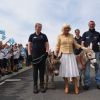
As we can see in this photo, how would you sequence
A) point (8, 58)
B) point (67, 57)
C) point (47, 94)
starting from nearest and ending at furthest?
1. point (47, 94)
2. point (67, 57)
3. point (8, 58)

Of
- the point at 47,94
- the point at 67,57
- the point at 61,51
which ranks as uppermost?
the point at 61,51

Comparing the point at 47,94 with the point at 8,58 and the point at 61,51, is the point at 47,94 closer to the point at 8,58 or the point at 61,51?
the point at 61,51

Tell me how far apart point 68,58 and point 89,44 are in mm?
1229

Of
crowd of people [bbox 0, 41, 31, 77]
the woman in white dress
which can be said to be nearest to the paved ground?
the woman in white dress

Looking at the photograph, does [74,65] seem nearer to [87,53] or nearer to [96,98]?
[87,53]

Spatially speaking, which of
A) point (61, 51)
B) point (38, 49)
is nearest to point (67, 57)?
point (61, 51)

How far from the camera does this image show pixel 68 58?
12.2 meters

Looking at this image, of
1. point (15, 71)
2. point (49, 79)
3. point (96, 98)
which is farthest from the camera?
point (15, 71)

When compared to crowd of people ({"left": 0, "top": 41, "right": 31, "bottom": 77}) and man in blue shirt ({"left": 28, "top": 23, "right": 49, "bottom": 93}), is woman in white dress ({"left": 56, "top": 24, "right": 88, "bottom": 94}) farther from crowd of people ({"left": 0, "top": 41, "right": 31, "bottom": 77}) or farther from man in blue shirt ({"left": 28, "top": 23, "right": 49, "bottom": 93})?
crowd of people ({"left": 0, "top": 41, "right": 31, "bottom": 77})

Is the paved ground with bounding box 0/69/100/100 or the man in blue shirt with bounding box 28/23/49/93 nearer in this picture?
the paved ground with bounding box 0/69/100/100

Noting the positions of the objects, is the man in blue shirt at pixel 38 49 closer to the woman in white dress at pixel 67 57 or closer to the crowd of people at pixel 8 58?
the woman in white dress at pixel 67 57

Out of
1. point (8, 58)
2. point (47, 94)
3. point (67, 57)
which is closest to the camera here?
point (47, 94)

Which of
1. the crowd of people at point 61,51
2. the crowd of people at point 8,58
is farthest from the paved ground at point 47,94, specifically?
the crowd of people at point 8,58

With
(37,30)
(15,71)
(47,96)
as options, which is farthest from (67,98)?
(15,71)
